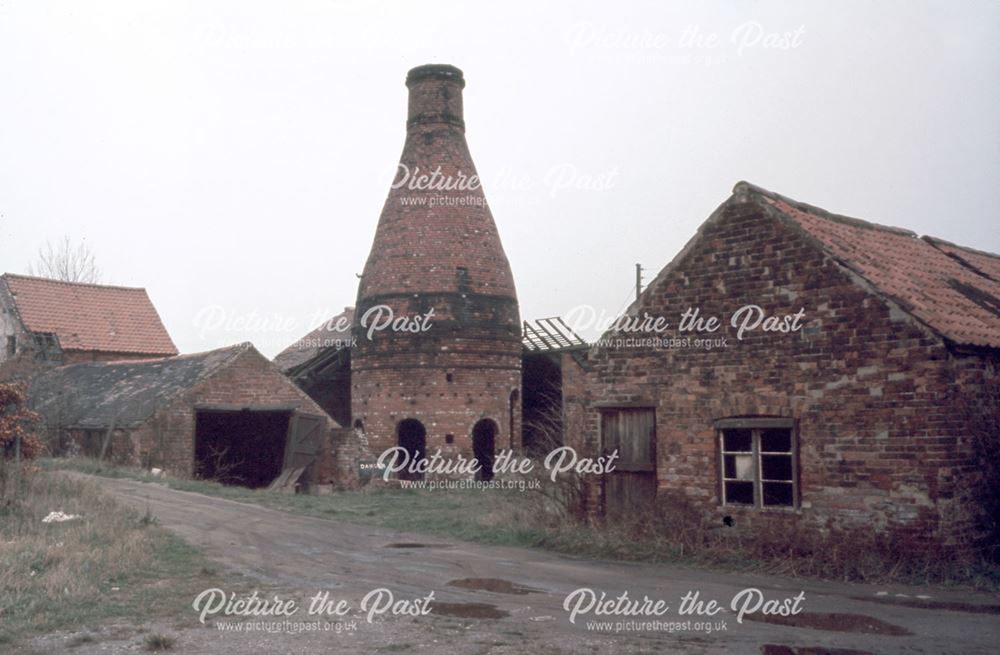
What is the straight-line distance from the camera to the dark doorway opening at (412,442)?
2588 centimetres

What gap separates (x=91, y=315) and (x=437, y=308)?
1696 centimetres

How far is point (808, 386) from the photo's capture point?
11.3m

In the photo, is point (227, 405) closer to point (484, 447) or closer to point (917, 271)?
point (484, 447)

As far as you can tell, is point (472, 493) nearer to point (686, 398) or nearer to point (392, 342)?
point (392, 342)

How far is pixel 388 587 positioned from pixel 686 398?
483 centimetres

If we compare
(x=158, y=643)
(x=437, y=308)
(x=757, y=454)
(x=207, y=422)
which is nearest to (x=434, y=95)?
(x=437, y=308)

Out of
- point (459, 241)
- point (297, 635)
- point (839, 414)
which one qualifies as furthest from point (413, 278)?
point (297, 635)

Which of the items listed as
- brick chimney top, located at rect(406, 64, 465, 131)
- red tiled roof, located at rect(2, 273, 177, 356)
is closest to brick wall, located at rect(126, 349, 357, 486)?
brick chimney top, located at rect(406, 64, 465, 131)

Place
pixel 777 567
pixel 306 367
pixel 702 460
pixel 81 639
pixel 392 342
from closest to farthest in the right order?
pixel 81 639 < pixel 777 567 < pixel 702 460 < pixel 392 342 < pixel 306 367

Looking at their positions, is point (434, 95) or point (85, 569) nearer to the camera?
point (85, 569)

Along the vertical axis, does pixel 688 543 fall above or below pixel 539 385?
below

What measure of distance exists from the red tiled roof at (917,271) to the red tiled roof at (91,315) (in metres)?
28.5

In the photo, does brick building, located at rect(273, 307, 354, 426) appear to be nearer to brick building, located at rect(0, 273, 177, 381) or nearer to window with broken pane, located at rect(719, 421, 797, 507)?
brick building, located at rect(0, 273, 177, 381)

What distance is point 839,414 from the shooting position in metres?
11.0
